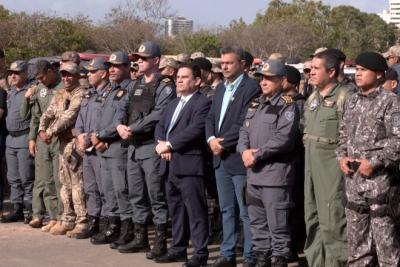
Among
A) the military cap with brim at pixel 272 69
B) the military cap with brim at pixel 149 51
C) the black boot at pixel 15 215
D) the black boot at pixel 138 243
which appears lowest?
the black boot at pixel 15 215

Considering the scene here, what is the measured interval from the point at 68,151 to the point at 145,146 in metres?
1.48

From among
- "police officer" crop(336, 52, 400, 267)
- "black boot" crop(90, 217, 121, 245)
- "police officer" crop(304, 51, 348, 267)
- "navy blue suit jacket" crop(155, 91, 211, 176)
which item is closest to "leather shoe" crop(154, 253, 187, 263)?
"navy blue suit jacket" crop(155, 91, 211, 176)

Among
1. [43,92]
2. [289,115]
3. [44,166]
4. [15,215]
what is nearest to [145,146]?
[289,115]

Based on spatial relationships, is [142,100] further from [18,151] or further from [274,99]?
[18,151]

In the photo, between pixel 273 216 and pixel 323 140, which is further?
pixel 273 216

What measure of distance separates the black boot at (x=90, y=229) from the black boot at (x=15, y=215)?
164cm

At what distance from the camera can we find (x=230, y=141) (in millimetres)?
7281

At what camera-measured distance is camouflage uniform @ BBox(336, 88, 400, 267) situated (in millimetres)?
6035

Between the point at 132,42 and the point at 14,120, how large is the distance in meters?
35.7

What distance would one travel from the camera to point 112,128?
8477 millimetres

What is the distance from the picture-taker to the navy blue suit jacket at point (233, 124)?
7293 millimetres

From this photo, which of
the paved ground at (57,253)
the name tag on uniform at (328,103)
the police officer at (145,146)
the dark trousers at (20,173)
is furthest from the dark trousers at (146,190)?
the dark trousers at (20,173)

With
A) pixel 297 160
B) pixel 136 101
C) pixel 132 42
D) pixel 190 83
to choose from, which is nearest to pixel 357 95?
pixel 297 160

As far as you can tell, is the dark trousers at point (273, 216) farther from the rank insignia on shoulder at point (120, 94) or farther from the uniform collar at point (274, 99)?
the rank insignia on shoulder at point (120, 94)
